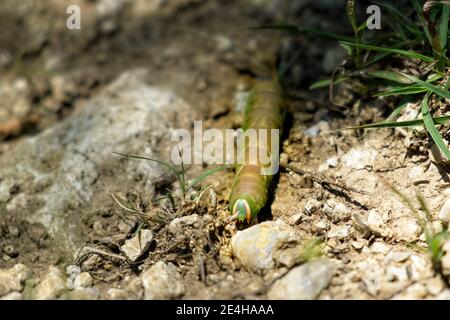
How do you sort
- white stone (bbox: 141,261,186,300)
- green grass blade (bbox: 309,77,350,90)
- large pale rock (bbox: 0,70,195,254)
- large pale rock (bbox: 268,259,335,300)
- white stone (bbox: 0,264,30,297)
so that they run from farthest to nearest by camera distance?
green grass blade (bbox: 309,77,350,90)
large pale rock (bbox: 0,70,195,254)
white stone (bbox: 0,264,30,297)
white stone (bbox: 141,261,186,300)
large pale rock (bbox: 268,259,335,300)

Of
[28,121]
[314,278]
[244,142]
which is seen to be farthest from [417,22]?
[28,121]

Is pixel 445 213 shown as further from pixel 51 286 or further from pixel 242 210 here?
pixel 51 286

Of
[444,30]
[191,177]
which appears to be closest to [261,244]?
[191,177]

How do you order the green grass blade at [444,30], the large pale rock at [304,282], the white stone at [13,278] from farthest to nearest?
1. the green grass blade at [444,30]
2. the white stone at [13,278]
3. the large pale rock at [304,282]

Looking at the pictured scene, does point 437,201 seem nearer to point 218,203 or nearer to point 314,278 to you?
point 314,278

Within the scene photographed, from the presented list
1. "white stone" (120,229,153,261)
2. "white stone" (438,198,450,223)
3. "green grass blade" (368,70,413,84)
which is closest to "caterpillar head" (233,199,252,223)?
"white stone" (120,229,153,261)

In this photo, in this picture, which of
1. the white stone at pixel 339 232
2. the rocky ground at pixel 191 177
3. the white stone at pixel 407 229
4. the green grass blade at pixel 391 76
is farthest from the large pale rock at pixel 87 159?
the white stone at pixel 407 229

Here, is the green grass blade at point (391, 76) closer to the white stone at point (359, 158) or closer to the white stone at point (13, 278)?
the white stone at point (359, 158)

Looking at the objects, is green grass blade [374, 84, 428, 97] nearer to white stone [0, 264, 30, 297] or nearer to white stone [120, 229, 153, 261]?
white stone [120, 229, 153, 261]
